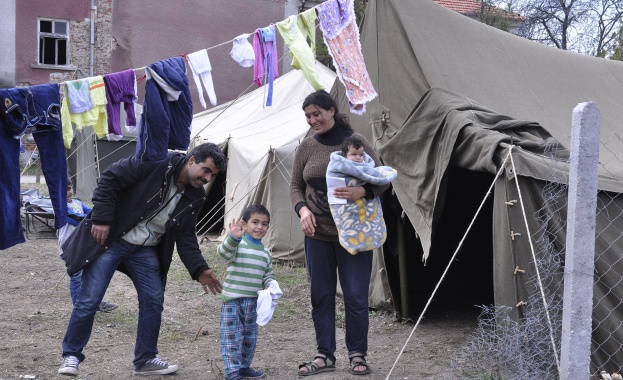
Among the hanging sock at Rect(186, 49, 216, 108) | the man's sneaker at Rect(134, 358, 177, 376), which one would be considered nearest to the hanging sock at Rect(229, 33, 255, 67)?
the hanging sock at Rect(186, 49, 216, 108)

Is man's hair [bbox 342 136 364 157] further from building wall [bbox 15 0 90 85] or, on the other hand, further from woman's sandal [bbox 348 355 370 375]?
building wall [bbox 15 0 90 85]

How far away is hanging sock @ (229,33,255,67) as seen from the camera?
611 cm

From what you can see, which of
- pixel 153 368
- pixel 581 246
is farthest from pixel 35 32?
pixel 581 246

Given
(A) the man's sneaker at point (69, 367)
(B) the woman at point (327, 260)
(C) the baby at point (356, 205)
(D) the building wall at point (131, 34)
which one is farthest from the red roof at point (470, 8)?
(A) the man's sneaker at point (69, 367)

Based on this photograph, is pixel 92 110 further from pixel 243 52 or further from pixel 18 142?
pixel 243 52

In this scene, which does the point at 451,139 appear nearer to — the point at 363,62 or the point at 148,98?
the point at 363,62

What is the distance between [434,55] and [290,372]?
295cm

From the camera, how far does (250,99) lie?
13758mm

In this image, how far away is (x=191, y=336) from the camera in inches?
238

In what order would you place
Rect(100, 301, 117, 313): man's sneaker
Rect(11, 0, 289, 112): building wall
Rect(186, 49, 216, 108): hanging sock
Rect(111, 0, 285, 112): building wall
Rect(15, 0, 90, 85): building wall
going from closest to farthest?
Rect(186, 49, 216, 108): hanging sock, Rect(100, 301, 117, 313): man's sneaker, Rect(15, 0, 90, 85): building wall, Rect(11, 0, 289, 112): building wall, Rect(111, 0, 285, 112): building wall

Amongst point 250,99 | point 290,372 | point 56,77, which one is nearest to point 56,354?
point 290,372

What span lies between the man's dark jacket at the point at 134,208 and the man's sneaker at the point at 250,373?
2.28 feet

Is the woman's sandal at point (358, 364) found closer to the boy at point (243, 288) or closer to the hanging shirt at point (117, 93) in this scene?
the boy at point (243, 288)

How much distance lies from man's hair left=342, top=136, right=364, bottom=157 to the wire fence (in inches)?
40.7
